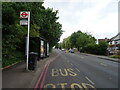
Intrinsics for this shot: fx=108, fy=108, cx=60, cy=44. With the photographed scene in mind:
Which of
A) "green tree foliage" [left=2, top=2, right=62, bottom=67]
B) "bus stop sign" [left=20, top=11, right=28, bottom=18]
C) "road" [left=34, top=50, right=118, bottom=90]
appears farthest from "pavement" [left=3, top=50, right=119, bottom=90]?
"bus stop sign" [left=20, top=11, right=28, bottom=18]

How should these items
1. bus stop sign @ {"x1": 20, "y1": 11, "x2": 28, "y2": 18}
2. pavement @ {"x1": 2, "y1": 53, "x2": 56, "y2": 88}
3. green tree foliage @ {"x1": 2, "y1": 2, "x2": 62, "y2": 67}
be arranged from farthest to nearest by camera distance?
green tree foliage @ {"x1": 2, "y1": 2, "x2": 62, "y2": 67} → bus stop sign @ {"x1": 20, "y1": 11, "x2": 28, "y2": 18} → pavement @ {"x1": 2, "y1": 53, "x2": 56, "y2": 88}

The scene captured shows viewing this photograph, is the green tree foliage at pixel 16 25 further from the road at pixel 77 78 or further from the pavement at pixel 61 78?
the road at pixel 77 78

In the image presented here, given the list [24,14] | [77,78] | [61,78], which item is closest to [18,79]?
[61,78]

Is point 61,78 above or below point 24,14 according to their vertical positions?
below

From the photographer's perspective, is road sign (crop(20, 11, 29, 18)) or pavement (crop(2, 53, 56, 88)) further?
road sign (crop(20, 11, 29, 18))

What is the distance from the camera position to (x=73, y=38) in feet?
223

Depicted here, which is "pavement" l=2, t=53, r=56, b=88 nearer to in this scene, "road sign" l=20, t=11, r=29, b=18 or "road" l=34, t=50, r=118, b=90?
"road" l=34, t=50, r=118, b=90

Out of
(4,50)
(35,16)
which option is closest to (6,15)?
(4,50)

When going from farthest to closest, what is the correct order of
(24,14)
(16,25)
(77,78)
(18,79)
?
1. (16,25)
2. (24,14)
3. (77,78)
4. (18,79)

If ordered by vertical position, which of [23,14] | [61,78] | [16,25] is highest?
[23,14]

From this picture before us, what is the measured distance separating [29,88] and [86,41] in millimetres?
45877

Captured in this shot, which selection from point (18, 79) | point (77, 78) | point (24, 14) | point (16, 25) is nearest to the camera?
point (18, 79)

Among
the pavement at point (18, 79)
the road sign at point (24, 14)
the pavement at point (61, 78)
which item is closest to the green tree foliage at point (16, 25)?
the road sign at point (24, 14)

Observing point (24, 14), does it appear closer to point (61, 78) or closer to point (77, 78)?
point (61, 78)
